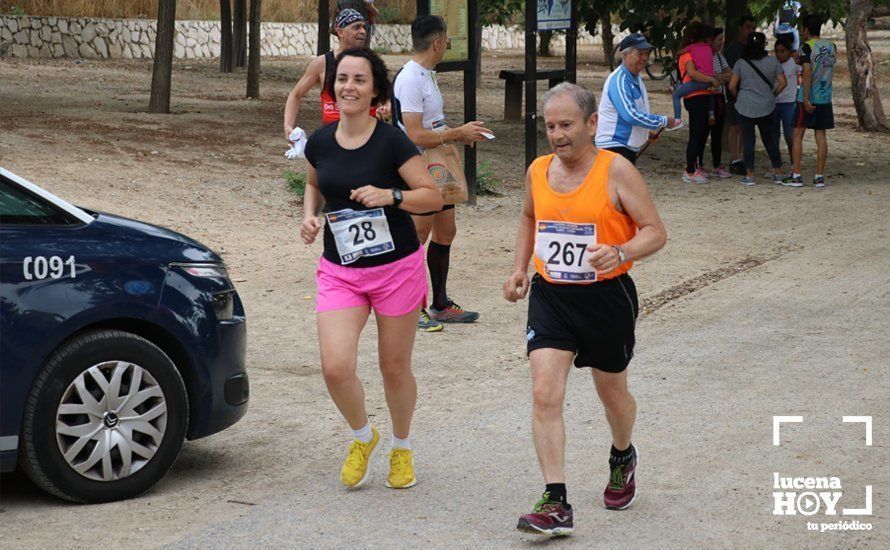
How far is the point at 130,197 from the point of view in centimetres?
1339

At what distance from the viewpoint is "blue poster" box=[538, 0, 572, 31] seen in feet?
53.5

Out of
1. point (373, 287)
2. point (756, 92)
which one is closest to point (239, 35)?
point (756, 92)

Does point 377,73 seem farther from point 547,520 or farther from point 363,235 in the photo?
point 547,520

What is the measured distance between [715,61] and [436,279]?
348 inches

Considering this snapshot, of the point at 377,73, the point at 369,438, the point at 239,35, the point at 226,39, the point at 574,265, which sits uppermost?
the point at 239,35

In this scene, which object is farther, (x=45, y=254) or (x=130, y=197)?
(x=130, y=197)

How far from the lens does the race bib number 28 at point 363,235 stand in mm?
5430

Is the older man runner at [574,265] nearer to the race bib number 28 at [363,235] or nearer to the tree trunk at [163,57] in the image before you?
the race bib number 28 at [363,235]

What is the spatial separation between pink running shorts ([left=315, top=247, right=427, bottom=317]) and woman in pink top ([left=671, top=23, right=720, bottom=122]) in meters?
11.4

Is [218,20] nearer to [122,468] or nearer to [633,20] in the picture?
[633,20]

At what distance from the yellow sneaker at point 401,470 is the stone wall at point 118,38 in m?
29.7

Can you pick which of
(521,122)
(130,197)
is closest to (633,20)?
(521,122)

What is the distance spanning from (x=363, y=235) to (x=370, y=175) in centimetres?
25

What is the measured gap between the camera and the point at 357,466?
5.59 meters
